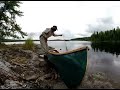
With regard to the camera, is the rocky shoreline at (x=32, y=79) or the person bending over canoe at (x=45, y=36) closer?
the rocky shoreline at (x=32, y=79)

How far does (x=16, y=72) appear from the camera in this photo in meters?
12.9

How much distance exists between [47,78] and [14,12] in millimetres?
14095

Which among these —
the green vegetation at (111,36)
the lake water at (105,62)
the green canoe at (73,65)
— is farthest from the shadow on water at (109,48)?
the green vegetation at (111,36)

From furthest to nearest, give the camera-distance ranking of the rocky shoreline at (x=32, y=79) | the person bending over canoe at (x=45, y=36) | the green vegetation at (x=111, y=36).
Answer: the green vegetation at (x=111, y=36) → the person bending over canoe at (x=45, y=36) → the rocky shoreline at (x=32, y=79)

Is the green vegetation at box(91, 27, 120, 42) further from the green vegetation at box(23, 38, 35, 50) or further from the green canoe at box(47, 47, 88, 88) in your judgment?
the green canoe at box(47, 47, 88, 88)

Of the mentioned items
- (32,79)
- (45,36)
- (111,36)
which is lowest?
(111,36)

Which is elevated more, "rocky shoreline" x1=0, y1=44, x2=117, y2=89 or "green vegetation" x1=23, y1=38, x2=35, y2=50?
"green vegetation" x1=23, y1=38, x2=35, y2=50

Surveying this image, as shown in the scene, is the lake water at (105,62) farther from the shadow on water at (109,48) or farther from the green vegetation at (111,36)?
the green vegetation at (111,36)

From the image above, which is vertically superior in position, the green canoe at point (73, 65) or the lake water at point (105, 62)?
the green canoe at point (73, 65)

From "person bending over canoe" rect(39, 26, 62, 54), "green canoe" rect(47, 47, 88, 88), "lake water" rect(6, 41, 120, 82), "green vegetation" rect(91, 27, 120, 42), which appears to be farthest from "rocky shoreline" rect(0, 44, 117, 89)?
"green vegetation" rect(91, 27, 120, 42)

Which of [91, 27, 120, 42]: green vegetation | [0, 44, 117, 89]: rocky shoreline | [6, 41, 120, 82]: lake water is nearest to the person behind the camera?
[0, 44, 117, 89]: rocky shoreline

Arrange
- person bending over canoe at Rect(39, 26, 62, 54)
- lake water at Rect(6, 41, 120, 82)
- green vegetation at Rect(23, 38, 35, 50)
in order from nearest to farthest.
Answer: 1. person bending over canoe at Rect(39, 26, 62, 54)
2. lake water at Rect(6, 41, 120, 82)
3. green vegetation at Rect(23, 38, 35, 50)

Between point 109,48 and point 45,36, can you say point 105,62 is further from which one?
point 109,48

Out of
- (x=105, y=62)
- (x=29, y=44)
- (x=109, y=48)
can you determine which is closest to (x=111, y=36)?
(x=109, y=48)
